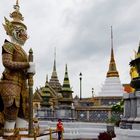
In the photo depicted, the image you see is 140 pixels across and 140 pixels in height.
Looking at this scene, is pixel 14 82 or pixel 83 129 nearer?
pixel 14 82

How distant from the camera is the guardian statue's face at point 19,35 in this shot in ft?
37.8

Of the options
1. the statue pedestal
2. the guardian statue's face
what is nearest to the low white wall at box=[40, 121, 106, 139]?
the statue pedestal

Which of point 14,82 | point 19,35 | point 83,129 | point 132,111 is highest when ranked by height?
point 19,35

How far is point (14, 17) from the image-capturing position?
39.2 feet

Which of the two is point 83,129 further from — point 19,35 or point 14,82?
point 19,35

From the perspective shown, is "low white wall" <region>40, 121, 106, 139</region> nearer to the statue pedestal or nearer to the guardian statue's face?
the statue pedestal

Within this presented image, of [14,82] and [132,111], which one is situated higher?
[14,82]

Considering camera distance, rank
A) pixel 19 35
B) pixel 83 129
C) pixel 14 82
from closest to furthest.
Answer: pixel 14 82 → pixel 19 35 → pixel 83 129

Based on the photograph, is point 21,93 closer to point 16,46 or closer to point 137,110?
point 16,46

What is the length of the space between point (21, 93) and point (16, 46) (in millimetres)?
1589

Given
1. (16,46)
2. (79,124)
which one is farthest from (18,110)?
(79,124)

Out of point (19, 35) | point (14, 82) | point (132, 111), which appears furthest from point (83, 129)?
point (19, 35)

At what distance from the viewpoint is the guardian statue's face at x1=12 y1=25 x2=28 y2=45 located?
11.5 m

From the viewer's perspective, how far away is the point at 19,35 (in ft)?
38.1
